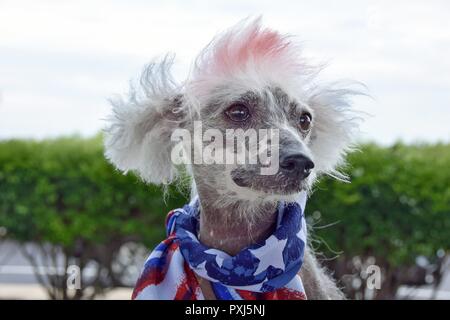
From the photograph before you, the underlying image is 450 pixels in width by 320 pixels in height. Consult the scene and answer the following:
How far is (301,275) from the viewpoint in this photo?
11.0ft

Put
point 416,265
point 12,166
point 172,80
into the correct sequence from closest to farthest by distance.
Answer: point 172,80 < point 416,265 < point 12,166

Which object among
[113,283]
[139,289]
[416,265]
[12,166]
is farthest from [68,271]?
[139,289]

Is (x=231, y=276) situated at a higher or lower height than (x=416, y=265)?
higher

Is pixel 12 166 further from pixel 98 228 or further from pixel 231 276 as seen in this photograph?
pixel 231 276

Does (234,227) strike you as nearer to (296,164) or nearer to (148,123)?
(296,164)

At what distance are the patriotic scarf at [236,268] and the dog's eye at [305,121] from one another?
295 millimetres

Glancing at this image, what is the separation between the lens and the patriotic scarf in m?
3.06

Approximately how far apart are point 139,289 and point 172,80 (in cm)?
94

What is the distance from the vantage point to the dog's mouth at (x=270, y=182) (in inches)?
115

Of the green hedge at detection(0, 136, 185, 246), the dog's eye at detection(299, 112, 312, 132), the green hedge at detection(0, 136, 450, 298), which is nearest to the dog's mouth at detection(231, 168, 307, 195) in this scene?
the dog's eye at detection(299, 112, 312, 132)

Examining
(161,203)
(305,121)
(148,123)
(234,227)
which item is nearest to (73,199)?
(161,203)

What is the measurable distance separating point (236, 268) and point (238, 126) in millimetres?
597

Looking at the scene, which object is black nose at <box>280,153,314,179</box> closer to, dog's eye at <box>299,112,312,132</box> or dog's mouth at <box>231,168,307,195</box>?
dog's mouth at <box>231,168,307,195</box>

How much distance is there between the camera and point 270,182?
2934 mm
